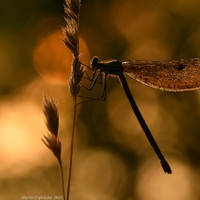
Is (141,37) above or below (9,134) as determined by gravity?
above

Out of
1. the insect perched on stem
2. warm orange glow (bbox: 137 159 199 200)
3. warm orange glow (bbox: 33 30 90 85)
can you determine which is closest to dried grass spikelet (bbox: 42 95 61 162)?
the insect perched on stem

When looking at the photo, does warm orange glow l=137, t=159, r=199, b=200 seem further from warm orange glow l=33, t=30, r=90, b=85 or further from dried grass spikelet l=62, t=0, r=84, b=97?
dried grass spikelet l=62, t=0, r=84, b=97

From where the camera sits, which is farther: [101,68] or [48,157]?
[48,157]

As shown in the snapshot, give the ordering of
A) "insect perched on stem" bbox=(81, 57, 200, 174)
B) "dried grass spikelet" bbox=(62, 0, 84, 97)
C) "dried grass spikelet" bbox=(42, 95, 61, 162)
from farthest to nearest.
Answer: "insect perched on stem" bbox=(81, 57, 200, 174) → "dried grass spikelet" bbox=(62, 0, 84, 97) → "dried grass spikelet" bbox=(42, 95, 61, 162)

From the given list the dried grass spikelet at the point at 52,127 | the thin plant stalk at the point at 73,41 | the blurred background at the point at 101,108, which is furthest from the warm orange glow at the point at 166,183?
the dried grass spikelet at the point at 52,127

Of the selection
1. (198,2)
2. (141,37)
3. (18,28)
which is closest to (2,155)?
(18,28)

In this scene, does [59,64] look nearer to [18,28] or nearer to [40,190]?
[18,28]

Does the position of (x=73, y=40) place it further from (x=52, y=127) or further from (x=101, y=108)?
(x=101, y=108)

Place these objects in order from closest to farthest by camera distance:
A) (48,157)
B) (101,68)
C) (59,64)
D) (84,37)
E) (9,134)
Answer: (101,68) → (9,134) → (59,64) → (48,157) → (84,37)
